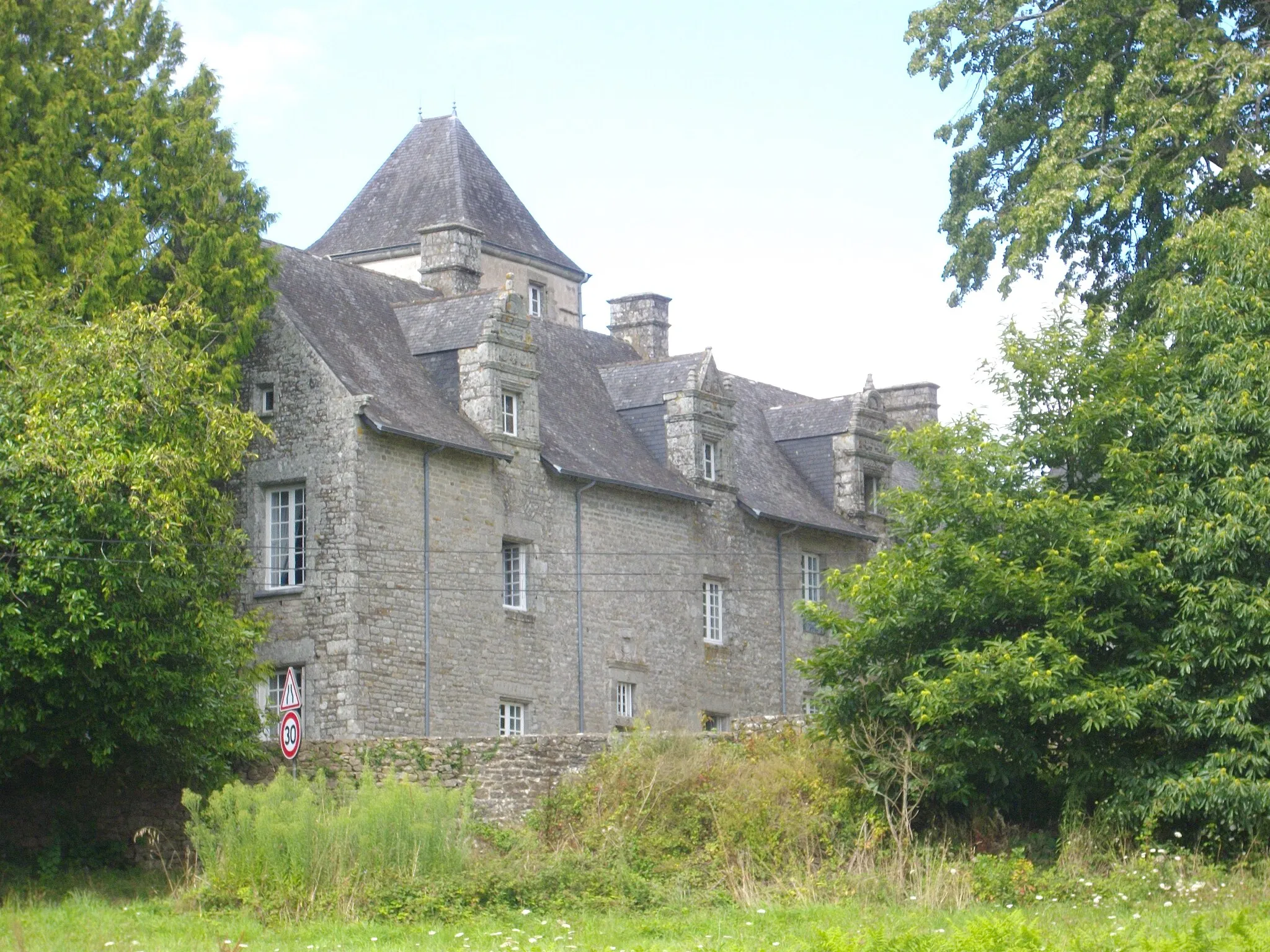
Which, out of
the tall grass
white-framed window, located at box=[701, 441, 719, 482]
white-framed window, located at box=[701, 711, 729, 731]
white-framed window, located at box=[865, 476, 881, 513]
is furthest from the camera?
white-framed window, located at box=[865, 476, 881, 513]

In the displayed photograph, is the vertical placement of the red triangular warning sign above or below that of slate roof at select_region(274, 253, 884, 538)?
below

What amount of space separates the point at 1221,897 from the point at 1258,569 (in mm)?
4351

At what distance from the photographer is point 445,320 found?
31.7 metres

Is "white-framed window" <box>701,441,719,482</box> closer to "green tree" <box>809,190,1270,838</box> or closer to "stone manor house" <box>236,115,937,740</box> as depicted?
"stone manor house" <box>236,115,937,740</box>

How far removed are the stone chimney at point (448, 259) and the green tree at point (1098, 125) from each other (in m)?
9.92

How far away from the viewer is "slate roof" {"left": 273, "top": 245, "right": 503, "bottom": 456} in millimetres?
28547

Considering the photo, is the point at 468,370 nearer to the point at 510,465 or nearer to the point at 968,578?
the point at 510,465

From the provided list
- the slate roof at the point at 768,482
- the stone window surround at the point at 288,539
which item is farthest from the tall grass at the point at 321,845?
the slate roof at the point at 768,482

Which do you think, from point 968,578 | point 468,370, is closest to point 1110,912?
point 968,578

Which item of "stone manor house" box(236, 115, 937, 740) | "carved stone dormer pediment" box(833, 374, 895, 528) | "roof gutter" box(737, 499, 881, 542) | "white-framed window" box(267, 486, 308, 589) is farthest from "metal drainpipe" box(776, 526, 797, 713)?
"white-framed window" box(267, 486, 308, 589)

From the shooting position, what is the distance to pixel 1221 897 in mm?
18391

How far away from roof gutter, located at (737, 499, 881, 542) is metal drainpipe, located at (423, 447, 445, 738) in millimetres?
7722

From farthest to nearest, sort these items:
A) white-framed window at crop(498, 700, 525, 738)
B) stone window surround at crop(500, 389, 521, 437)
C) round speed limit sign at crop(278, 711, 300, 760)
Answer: stone window surround at crop(500, 389, 521, 437) → white-framed window at crop(498, 700, 525, 738) → round speed limit sign at crop(278, 711, 300, 760)

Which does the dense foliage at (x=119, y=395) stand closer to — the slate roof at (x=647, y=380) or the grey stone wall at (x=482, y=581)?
the grey stone wall at (x=482, y=581)
